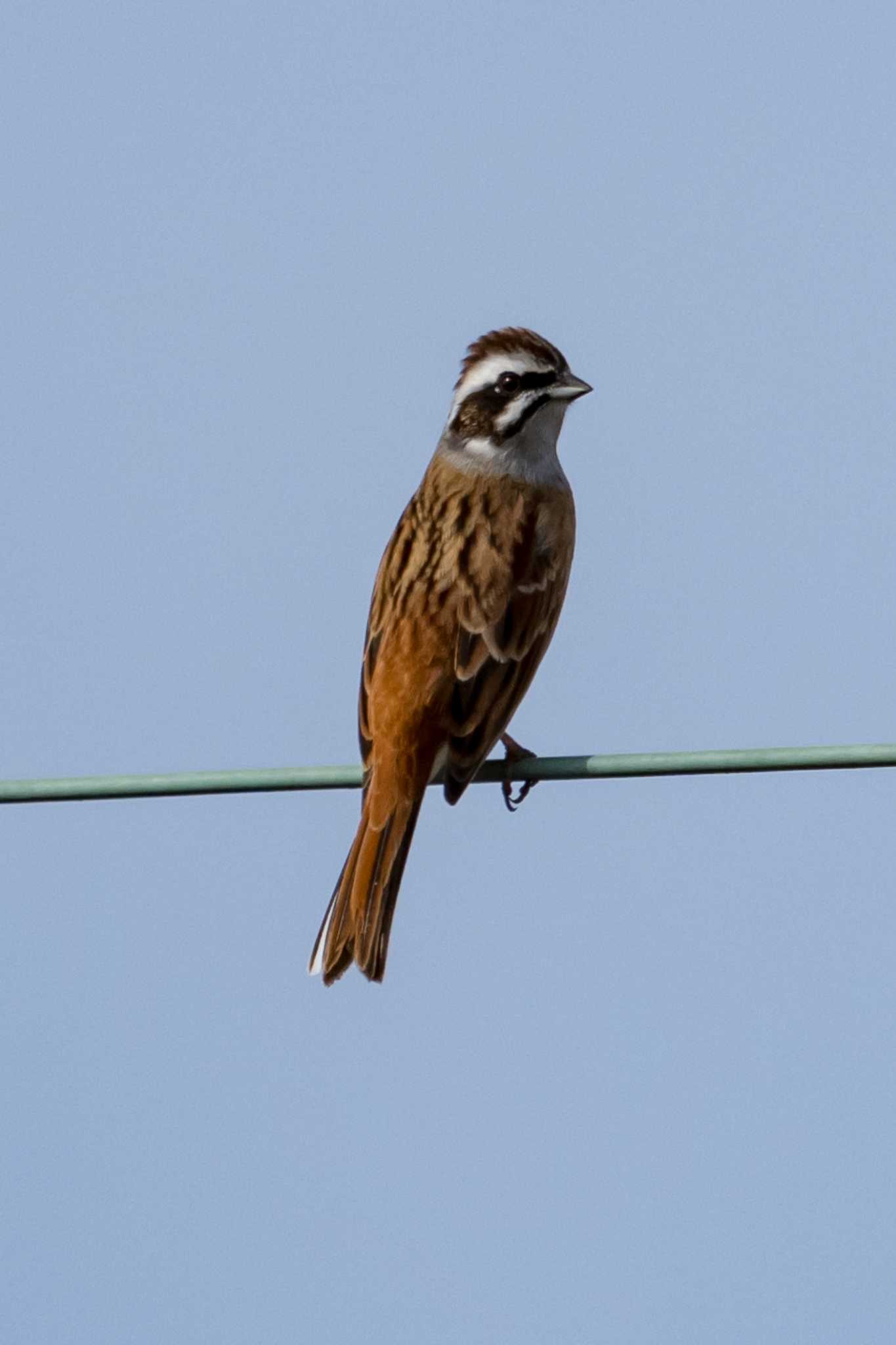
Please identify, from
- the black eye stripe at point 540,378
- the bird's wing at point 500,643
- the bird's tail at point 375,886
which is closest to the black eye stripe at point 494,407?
the black eye stripe at point 540,378

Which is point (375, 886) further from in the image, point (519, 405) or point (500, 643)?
point (519, 405)

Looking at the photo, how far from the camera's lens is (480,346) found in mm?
10258

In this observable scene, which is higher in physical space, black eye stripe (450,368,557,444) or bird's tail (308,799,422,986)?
black eye stripe (450,368,557,444)

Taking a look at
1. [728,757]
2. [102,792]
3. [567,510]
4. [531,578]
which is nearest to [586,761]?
[728,757]

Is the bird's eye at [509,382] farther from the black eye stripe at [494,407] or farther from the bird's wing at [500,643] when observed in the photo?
the bird's wing at [500,643]

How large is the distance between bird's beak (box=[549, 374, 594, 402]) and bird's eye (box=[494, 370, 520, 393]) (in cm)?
16

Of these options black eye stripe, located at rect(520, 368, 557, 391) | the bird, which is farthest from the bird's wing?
black eye stripe, located at rect(520, 368, 557, 391)

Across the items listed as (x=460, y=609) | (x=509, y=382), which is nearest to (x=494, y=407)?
(x=509, y=382)

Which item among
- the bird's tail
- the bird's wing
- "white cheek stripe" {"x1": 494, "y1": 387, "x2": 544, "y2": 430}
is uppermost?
"white cheek stripe" {"x1": 494, "y1": 387, "x2": 544, "y2": 430}

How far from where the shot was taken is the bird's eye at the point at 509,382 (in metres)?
10.1

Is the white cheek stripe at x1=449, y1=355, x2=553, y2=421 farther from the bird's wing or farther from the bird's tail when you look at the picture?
the bird's tail

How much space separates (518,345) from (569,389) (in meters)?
0.31

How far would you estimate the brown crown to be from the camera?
33.0ft

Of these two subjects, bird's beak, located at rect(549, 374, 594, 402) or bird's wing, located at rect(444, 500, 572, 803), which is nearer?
bird's wing, located at rect(444, 500, 572, 803)
